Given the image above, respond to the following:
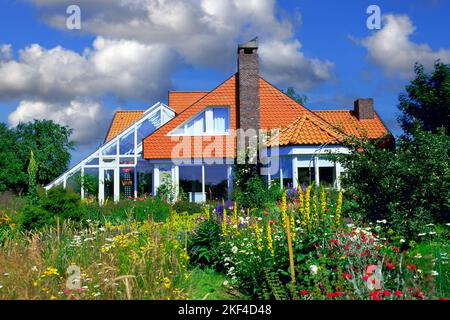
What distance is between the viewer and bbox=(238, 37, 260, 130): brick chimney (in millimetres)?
24938

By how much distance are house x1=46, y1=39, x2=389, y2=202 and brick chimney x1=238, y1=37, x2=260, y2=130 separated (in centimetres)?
5

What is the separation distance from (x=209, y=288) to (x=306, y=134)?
52.1ft

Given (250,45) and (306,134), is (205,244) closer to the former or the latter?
(306,134)

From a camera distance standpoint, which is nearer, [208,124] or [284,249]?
[284,249]

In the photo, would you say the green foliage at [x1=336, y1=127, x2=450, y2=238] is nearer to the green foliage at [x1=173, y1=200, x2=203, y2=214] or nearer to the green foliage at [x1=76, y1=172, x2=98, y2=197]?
the green foliage at [x1=173, y1=200, x2=203, y2=214]

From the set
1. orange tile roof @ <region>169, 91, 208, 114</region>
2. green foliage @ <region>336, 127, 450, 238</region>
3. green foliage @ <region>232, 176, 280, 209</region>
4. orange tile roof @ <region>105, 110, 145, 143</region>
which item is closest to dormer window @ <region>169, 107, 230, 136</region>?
green foliage @ <region>232, 176, 280, 209</region>

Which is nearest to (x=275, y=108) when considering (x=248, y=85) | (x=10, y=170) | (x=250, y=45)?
(x=248, y=85)

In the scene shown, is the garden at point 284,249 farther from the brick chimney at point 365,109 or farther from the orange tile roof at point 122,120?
A: the orange tile roof at point 122,120

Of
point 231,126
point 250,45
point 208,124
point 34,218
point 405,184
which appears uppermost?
point 250,45

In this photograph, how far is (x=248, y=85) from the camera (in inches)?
1000

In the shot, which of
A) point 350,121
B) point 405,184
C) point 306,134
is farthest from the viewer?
point 350,121

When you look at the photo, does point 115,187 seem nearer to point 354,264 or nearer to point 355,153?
point 355,153

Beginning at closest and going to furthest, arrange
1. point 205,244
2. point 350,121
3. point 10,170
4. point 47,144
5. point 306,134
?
point 205,244 → point 306,134 → point 350,121 → point 10,170 → point 47,144
